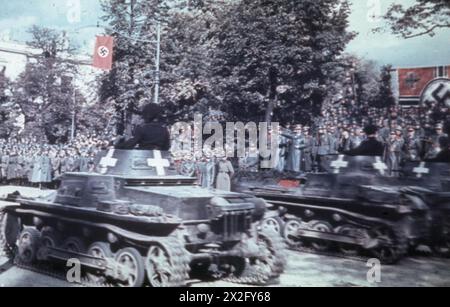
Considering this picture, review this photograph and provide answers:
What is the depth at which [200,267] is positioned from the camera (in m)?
6.02

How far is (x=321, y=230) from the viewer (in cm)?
759

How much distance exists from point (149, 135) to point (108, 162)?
1.96 feet

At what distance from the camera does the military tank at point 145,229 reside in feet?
16.1

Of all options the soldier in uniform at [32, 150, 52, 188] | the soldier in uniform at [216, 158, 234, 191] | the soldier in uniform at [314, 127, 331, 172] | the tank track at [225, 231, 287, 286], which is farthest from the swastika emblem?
the soldier in uniform at [32, 150, 52, 188]

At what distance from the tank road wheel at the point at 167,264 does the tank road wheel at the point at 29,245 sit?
1.96m

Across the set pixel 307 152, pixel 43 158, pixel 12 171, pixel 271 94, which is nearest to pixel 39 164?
pixel 43 158

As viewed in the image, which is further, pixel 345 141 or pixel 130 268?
pixel 345 141

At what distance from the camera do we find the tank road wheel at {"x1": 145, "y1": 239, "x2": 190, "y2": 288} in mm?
4715

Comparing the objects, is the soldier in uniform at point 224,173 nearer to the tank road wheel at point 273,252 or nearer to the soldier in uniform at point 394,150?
the soldier in uniform at point 394,150

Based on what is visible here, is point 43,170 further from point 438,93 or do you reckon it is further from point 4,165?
point 438,93

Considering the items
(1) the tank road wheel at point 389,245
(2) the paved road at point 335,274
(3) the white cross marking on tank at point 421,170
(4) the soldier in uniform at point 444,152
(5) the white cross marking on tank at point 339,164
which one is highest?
(4) the soldier in uniform at point 444,152

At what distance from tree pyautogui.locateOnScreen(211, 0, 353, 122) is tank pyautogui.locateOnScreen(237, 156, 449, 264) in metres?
1.70

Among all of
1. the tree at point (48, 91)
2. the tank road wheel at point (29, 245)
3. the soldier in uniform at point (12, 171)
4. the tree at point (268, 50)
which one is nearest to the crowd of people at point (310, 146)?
the tree at point (48, 91)

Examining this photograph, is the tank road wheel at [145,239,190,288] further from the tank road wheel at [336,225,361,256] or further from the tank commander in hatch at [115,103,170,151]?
the tank road wheel at [336,225,361,256]
